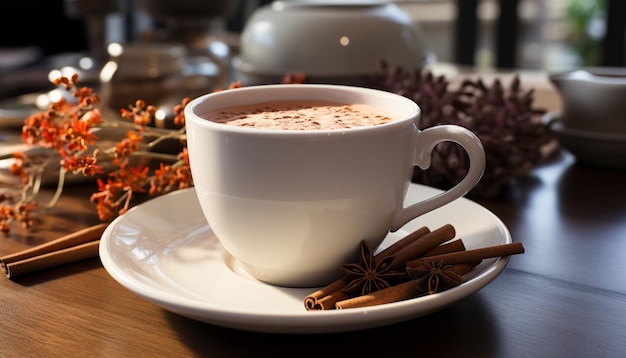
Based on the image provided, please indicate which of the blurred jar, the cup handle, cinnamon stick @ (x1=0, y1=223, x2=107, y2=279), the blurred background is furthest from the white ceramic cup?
the blurred background

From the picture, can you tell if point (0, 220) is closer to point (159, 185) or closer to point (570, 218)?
point (159, 185)

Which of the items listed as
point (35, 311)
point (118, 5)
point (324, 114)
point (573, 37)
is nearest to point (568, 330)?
point (324, 114)

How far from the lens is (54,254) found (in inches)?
29.9

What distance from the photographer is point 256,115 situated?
0.73 m

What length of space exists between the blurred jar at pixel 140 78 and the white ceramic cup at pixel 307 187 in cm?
68

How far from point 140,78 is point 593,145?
0.87 metres

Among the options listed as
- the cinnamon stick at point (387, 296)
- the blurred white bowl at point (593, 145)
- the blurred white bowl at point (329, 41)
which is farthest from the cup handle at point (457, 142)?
the blurred white bowl at point (329, 41)

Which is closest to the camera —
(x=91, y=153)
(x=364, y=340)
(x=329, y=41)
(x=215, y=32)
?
(x=364, y=340)

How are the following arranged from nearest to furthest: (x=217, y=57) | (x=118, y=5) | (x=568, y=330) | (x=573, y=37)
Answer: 1. (x=568, y=330)
2. (x=217, y=57)
3. (x=118, y=5)
4. (x=573, y=37)

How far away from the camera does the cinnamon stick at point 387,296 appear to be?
598mm

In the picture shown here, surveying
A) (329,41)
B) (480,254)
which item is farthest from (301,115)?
(329,41)

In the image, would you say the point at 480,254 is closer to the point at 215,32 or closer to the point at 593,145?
the point at 593,145

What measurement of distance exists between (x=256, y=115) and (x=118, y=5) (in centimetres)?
134

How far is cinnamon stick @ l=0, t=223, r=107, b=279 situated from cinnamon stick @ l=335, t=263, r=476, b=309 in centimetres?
33
